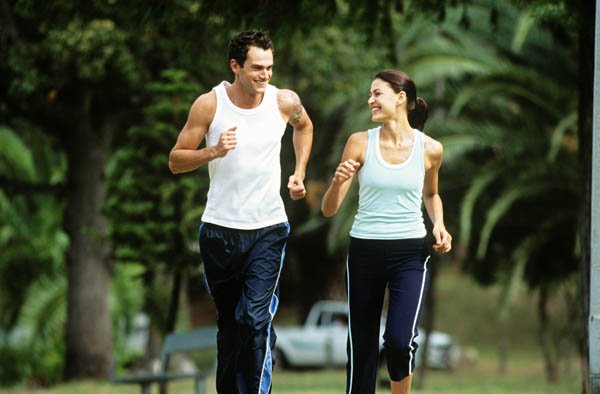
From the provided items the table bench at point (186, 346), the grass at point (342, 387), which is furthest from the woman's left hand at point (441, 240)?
the grass at point (342, 387)

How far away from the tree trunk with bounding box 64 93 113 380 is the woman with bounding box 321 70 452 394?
36.2ft

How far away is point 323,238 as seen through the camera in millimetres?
Answer: 28406

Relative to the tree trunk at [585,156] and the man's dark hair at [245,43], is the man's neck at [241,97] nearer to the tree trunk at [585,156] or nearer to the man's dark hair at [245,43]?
the man's dark hair at [245,43]

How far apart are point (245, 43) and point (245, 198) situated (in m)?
0.79

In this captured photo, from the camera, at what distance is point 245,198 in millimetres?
6016

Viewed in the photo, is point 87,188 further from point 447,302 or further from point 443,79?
point 447,302

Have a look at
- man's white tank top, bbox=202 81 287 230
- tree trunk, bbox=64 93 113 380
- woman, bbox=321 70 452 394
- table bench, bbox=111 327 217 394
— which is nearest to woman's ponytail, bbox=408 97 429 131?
woman, bbox=321 70 452 394

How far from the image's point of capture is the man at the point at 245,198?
233 inches

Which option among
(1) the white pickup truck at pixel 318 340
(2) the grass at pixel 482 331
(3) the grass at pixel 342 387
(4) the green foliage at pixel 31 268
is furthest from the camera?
(1) the white pickup truck at pixel 318 340

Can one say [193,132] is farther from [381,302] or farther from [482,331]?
[482,331]

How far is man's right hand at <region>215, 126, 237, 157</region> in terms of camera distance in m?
5.58

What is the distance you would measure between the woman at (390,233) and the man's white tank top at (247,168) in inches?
12.9

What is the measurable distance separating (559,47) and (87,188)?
7523mm

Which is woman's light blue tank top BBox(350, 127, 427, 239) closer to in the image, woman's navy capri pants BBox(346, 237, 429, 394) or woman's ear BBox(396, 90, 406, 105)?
woman's navy capri pants BBox(346, 237, 429, 394)
